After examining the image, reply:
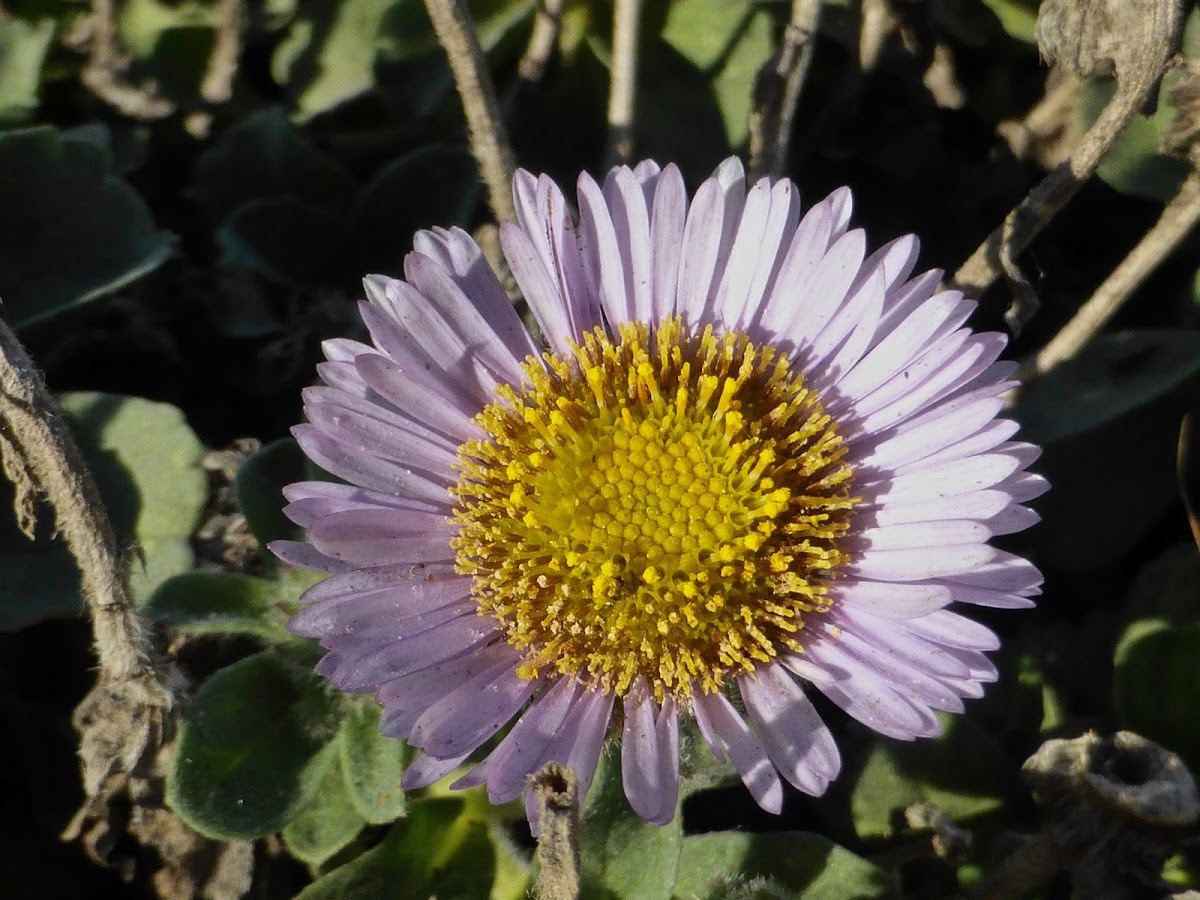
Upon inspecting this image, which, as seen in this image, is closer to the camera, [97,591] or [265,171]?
[97,591]

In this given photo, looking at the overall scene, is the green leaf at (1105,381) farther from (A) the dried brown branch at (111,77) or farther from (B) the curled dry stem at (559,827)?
(A) the dried brown branch at (111,77)

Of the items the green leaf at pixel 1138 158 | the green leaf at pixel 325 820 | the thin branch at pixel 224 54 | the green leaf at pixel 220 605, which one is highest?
the thin branch at pixel 224 54

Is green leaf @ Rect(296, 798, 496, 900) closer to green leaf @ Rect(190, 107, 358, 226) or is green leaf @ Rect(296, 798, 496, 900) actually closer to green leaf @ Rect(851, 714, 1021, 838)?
green leaf @ Rect(851, 714, 1021, 838)

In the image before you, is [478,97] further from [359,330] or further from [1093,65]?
[1093,65]

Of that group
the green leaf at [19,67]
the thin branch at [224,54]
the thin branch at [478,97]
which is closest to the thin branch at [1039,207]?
the thin branch at [478,97]

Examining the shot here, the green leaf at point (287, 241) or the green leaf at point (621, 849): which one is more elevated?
the green leaf at point (287, 241)

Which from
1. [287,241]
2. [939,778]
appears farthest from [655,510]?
[287,241]

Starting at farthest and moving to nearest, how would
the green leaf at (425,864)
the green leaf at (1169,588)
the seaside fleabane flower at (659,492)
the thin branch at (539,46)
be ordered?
Result: the thin branch at (539,46) → the green leaf at (1169,588) → the green leaf at (425,864) → the seaside fleabane flower at (659,492)
